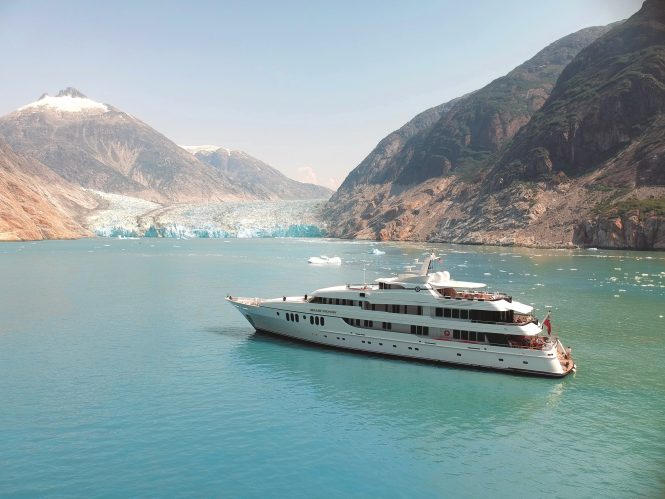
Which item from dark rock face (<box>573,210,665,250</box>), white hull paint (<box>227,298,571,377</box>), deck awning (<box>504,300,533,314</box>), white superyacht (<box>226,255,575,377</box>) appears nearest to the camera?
white hull paint (<box>227,298,571,377</box>)

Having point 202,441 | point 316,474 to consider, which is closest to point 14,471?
point 202,441

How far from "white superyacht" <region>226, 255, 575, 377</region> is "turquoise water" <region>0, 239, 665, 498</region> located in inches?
47.6

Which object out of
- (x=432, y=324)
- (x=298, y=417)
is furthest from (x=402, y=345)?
(x=298, y=417)

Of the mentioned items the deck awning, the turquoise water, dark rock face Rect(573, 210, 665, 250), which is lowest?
the turquoise water

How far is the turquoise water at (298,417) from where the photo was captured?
75.5ft

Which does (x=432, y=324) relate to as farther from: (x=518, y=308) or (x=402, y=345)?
(x=518, y=308)

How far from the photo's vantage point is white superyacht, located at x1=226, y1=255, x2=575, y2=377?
3703 cm

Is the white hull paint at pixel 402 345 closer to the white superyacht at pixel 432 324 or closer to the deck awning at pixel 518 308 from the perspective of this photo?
the white superyacht at pixel 432 324

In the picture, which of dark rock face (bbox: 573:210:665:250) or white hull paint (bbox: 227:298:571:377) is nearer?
white hull paint (bbox: 227:298:571:377)

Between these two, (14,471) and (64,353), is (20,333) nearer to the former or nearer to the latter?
(64,353)

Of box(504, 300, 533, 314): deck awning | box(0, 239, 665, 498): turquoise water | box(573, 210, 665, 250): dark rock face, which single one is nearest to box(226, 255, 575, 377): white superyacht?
box(504, 300, 533, 314): deck awning

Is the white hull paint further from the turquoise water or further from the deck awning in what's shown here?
the deck awning

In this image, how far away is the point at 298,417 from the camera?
29.8 metres

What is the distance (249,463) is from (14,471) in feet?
33.0
